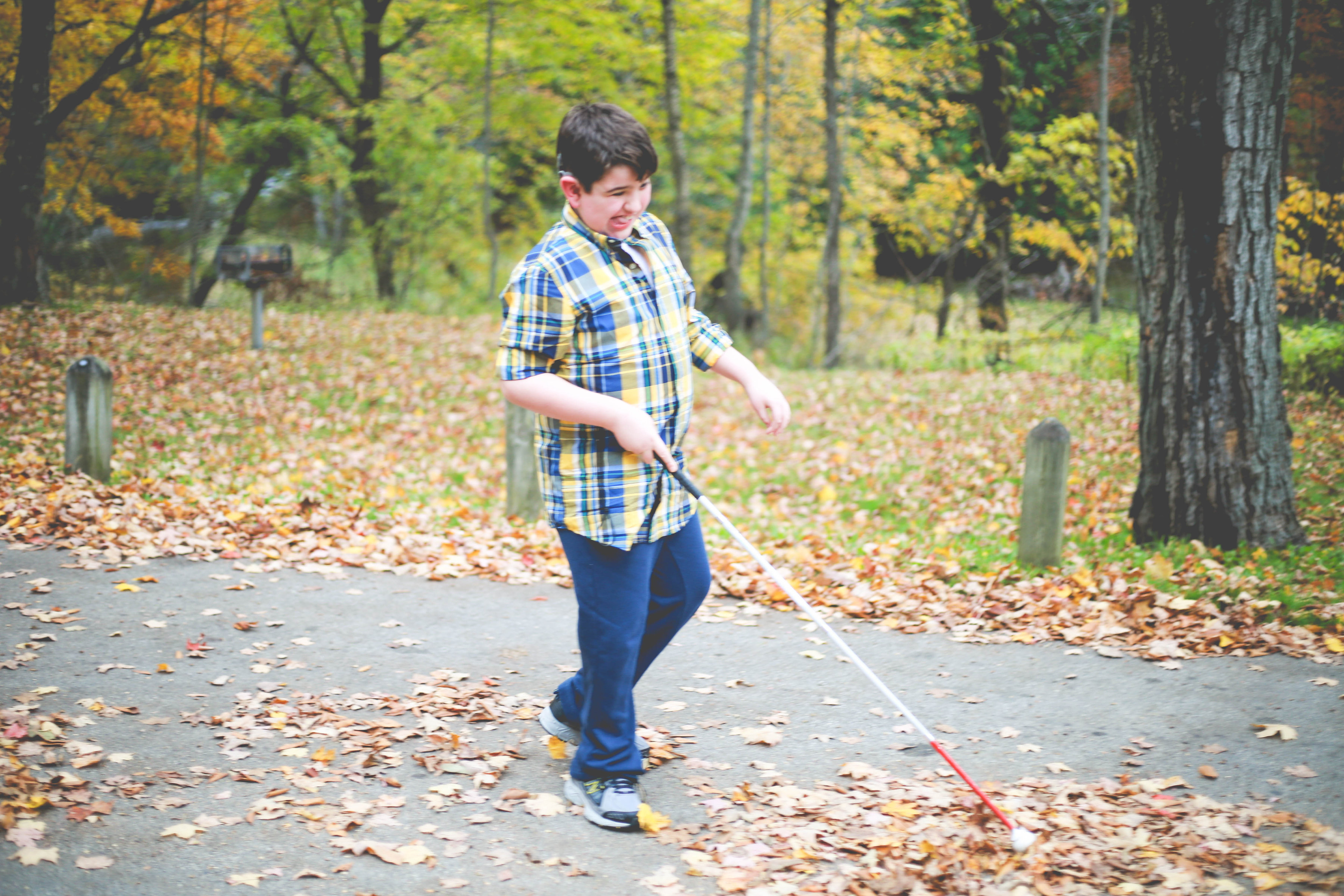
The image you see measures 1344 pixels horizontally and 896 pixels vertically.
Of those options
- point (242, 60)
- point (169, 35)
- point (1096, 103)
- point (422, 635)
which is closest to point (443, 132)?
point (242, 60)

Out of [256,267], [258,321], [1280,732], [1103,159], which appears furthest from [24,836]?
[1103,159]

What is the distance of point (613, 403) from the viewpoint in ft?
9.08

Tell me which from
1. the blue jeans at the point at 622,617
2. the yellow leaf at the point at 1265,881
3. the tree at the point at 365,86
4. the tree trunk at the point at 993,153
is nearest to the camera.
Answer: the yellow leaf at the point at 1265,881

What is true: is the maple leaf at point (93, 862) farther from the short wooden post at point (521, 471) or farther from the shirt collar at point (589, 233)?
the short wooden post at point (521, 471)

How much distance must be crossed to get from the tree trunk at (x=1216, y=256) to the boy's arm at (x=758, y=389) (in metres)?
3.57

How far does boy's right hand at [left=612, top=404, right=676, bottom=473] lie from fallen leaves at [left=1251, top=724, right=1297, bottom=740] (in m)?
2.68

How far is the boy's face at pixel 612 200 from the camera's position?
280 cm

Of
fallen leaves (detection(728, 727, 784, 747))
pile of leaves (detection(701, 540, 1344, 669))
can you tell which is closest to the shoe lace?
fallen leaves (detection(728, 727, 784, 747))

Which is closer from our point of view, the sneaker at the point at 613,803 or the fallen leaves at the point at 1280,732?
the sneaker at the point at 613,803

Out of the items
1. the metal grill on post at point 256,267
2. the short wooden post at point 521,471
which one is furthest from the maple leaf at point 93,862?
the metal grill on post at point 256,267

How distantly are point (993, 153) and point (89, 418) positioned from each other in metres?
13.8

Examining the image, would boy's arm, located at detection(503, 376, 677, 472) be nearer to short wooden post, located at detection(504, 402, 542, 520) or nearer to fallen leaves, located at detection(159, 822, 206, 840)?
fallen leaves, located at detection(159, 822, 206, 840)

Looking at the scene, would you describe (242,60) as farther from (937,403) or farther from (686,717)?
(686,717)

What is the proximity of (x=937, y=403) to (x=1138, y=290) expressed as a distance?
18.5ft
